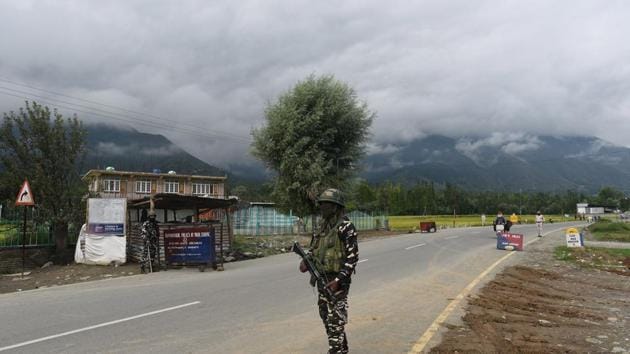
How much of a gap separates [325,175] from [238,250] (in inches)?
454

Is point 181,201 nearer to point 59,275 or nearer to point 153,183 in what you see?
point 59,275

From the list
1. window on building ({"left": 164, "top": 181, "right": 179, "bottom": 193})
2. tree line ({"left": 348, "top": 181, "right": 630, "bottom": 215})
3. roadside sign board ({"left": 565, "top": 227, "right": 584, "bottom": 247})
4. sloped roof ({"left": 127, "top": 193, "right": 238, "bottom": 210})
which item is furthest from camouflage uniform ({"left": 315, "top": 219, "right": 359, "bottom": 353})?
tree line ({"left": 348, "top": 181, "right": 630, "bottom": 215})

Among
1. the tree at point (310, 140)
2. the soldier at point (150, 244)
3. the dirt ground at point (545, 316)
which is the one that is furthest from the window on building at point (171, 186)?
the dirt ground at point (545, 316)

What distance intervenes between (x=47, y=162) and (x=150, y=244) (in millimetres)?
5802

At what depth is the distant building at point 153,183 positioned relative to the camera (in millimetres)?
59175

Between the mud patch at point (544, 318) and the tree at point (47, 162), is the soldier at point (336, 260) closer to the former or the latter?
the mud patch at point (544, 318)

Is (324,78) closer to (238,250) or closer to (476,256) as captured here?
(238,250)

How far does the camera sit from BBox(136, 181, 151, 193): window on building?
62.6 meters

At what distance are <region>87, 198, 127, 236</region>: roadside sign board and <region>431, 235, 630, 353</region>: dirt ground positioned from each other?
41.7ft

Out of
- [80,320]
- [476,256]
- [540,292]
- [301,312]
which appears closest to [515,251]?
[476,256]

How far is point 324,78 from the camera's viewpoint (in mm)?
32719

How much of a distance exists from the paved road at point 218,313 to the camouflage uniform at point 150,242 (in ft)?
4.04

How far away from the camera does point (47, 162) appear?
17359mm

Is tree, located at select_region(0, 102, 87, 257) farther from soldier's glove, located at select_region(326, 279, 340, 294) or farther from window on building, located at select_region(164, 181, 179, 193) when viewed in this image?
window on building, located at select_region(164, 181, 179, 193)
